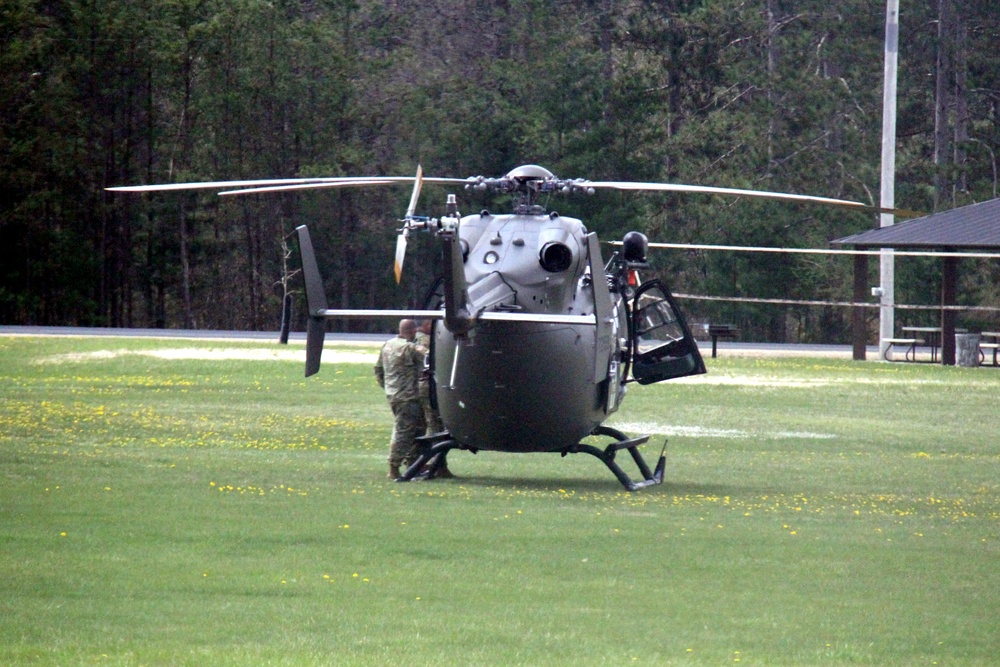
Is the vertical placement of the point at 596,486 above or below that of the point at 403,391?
below

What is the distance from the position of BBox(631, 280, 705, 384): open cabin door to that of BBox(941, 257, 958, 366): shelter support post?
2112 centimetres

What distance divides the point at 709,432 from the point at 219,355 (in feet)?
56.3

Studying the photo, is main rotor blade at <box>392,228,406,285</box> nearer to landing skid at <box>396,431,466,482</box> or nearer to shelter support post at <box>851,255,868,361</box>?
landing skid at <box>396,431,466,482</box>

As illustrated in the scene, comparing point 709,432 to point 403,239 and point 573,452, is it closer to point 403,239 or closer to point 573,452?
point 573,452

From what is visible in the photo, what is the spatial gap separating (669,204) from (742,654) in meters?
49.4

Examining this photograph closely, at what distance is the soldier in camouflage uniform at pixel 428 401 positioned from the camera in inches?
608

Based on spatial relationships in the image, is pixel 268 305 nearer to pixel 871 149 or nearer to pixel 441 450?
pixel 871 149

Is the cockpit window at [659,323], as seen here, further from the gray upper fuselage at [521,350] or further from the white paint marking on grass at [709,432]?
the white paint marking on grass at [709,432]

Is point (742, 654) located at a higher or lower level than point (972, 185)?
lower

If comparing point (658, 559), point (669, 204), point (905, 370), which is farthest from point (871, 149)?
point (658, 559)

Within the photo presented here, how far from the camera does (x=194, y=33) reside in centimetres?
5591

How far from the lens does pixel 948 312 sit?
36.9 m

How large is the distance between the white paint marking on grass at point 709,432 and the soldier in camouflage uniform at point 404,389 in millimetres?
6600

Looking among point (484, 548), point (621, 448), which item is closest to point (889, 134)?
point (621, 448)
